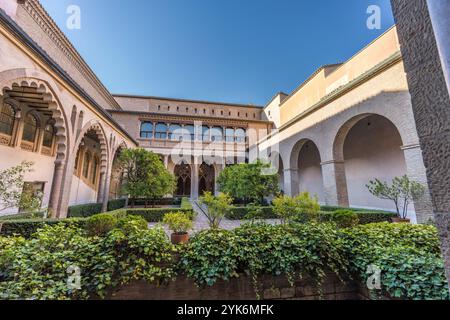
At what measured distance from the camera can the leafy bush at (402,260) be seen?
225 centimetres

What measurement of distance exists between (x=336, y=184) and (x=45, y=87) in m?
14.1

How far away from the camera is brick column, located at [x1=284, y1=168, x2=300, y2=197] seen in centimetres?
1472

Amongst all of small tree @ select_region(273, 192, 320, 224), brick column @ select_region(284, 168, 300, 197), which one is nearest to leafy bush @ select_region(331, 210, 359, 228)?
small tree @ select_region(273, 192, 320, 224)

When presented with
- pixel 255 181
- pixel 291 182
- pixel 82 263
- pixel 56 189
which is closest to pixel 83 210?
pixel 56 189

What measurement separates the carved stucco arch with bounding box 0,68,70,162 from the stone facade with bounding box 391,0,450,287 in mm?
8722

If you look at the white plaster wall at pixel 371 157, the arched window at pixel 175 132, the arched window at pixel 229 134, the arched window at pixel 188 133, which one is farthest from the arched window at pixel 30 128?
the white plaster wall at pixel 371 157

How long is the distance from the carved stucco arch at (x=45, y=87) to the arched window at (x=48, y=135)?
340 cm

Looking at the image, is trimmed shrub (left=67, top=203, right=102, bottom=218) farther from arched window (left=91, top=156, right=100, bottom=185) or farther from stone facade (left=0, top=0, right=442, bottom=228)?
arched window (left=91, top=156, right=100, bottom=185)

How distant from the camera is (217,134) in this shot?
74.2 ft

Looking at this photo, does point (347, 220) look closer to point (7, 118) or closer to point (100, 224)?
point (100, 224)

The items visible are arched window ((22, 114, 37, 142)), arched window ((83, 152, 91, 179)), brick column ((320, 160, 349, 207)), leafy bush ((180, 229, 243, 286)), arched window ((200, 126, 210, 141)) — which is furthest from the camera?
arched window ((200, 126, 210, 141))

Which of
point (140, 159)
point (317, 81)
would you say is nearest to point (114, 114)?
point (140, 159)

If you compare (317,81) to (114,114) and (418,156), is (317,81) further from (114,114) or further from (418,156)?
(114,114)

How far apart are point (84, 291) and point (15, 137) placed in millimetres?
10491
